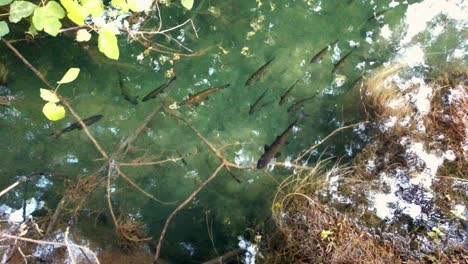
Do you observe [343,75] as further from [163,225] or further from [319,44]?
[163,225]

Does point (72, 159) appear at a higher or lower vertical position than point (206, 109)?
lower

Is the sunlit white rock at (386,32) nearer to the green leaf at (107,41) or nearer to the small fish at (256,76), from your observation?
the small fish at (256,76)

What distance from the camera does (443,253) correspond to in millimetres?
3609

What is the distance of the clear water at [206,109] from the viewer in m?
3.90

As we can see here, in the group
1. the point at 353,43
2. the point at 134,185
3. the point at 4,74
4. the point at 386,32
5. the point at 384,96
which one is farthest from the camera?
the point at 386,32

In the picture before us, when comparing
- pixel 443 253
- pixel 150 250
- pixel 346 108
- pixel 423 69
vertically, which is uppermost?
pixel 423 69

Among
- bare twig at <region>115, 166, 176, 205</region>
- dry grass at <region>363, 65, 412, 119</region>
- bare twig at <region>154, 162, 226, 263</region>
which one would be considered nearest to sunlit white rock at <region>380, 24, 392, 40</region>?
dry grass at <region>363, 65, 412, 119</region>

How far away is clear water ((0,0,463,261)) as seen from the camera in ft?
12.8

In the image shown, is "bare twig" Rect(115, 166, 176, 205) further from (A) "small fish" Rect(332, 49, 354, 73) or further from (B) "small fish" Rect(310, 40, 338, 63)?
(A) "small fish" Rect(332, 49, 354, 73)

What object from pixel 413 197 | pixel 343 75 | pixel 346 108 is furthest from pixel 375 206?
pixel 343 75

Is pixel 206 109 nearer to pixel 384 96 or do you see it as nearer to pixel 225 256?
pixel 225 256

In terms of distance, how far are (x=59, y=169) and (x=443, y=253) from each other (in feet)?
11.5

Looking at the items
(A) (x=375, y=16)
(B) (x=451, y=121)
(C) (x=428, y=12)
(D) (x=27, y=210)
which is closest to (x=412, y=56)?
(A) (x=375, y=16)

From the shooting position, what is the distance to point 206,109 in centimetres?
439
